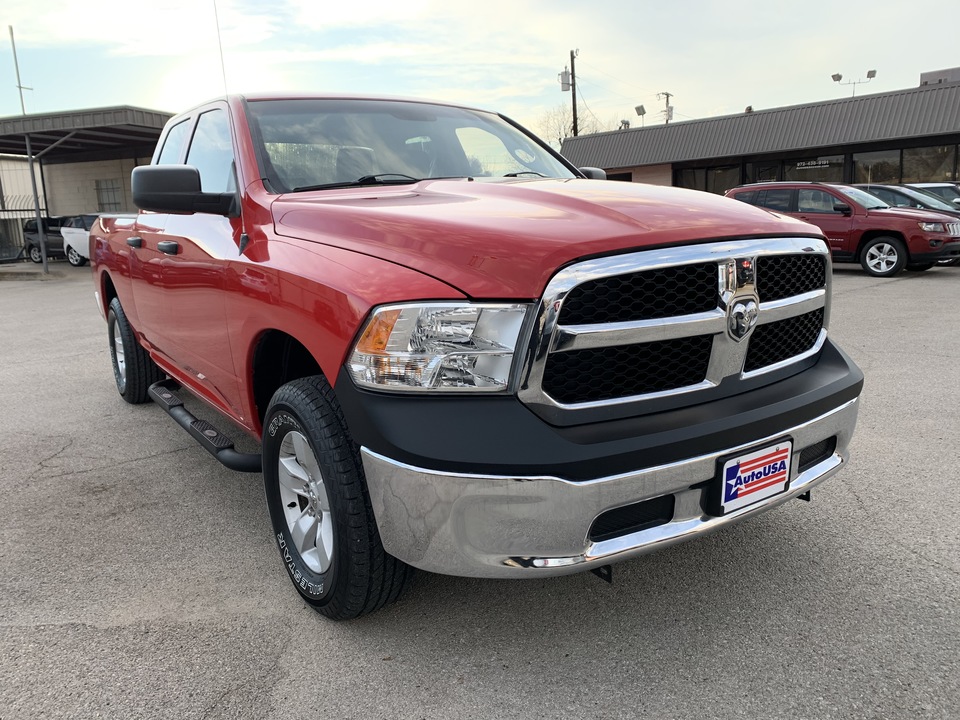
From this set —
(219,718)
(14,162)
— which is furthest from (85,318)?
(14,162)

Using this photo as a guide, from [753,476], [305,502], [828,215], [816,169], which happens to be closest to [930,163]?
[816,169]

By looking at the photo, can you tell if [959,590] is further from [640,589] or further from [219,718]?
[219,718]

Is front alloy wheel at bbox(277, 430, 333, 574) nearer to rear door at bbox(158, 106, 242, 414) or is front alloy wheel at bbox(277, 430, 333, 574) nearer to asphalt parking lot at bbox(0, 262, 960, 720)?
asphalt parking lot at bbox(0, 262, 960, 720)

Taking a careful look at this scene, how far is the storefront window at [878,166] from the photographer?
2361 cm

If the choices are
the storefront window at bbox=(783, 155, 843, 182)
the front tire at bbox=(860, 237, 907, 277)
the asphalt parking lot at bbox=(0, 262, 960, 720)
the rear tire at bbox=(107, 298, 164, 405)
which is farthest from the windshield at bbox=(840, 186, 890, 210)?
the storefront window at bbox=(783, 155, 843, 182)

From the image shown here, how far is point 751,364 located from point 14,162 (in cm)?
3199

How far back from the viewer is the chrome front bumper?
1.89 m

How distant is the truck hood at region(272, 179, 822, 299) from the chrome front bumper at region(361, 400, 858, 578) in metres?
0.50

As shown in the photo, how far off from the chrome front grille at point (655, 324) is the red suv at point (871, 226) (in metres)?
10.9

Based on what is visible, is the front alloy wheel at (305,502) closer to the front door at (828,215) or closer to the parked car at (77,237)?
the front door at (828,215)

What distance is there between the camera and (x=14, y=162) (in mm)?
27719

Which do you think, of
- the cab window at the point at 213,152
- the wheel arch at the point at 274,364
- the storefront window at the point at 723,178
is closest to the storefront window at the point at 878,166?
the storefront window at the point at 723,178

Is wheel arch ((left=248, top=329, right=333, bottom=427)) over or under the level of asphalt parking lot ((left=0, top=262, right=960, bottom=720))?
over

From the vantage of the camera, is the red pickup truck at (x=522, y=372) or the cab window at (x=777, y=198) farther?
the cab window at (x=777, y=198)
